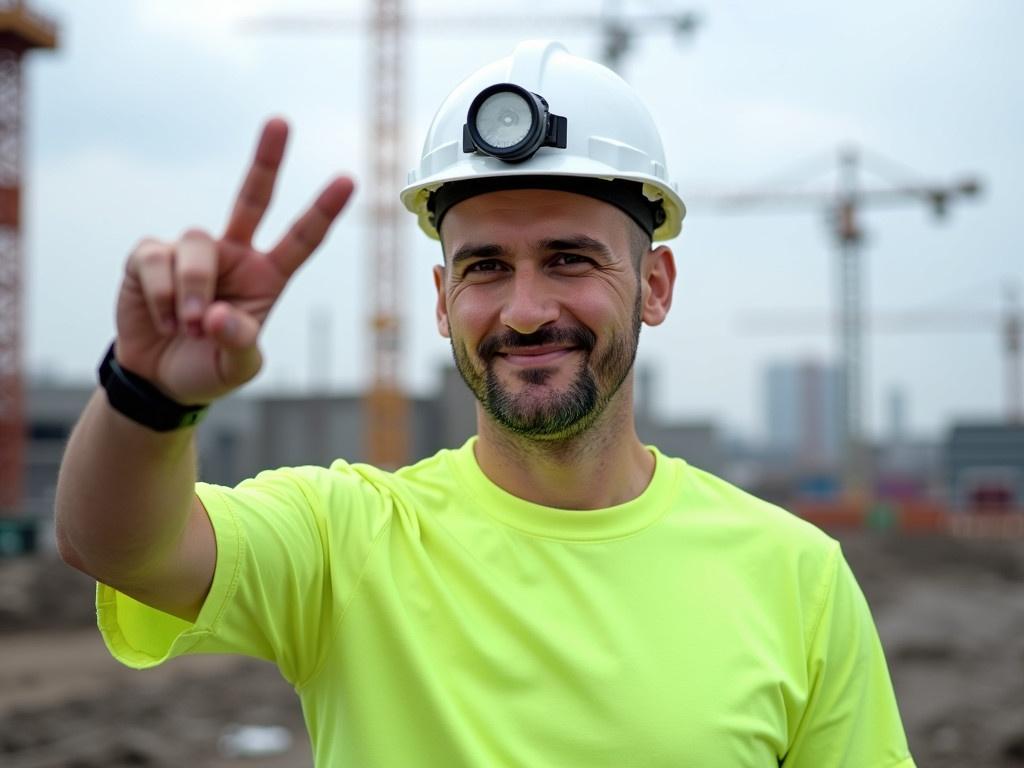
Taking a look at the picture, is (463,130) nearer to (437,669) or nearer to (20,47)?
(437,669)

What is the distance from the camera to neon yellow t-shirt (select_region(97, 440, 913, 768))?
2.01 m

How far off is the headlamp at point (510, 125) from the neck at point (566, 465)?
547 millimetres

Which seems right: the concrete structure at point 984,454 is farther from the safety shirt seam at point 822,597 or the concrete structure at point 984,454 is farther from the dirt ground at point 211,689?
the safety shirt seam at point 822,597

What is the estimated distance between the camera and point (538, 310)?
224 centimetres

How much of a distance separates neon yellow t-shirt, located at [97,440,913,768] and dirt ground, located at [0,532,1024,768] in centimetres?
804

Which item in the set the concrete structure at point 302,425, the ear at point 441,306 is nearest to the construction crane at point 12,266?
the concrete structure at point 302,425

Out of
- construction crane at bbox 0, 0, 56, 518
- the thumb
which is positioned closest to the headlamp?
the thumb

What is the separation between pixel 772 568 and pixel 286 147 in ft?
4.48

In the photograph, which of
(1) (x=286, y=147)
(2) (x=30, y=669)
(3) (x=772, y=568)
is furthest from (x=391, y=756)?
(2) (x=30, y=669)

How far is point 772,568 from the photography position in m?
2.37

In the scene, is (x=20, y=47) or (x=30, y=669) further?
(x=20, y=47)

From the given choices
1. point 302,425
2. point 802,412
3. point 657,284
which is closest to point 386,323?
point 302,425

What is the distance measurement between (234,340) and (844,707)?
1.45 meters

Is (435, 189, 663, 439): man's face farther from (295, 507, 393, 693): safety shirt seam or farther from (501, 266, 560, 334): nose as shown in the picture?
(295, 507, 393, 693): safety shirt seam
